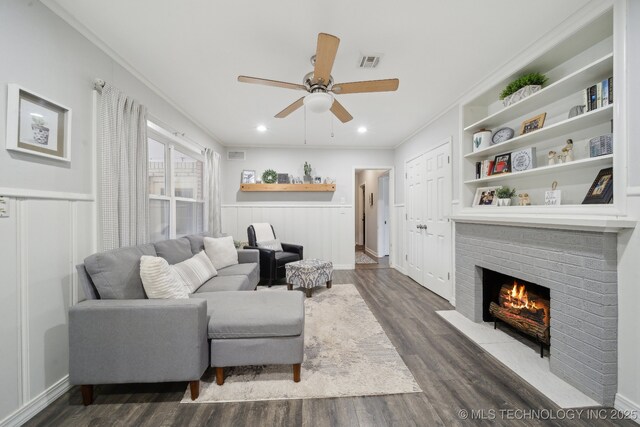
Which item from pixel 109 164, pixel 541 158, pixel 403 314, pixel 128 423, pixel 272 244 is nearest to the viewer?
pixel 128 423

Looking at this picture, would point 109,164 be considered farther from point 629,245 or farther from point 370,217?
point 370,217

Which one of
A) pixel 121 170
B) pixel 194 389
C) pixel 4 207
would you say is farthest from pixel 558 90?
pixel 4 207

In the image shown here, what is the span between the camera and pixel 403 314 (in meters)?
2.86

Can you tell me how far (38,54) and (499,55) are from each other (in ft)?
11.3

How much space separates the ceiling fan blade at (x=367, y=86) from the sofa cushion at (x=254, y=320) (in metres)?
1.75

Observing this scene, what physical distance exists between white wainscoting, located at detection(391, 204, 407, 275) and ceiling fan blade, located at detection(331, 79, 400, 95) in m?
3.11

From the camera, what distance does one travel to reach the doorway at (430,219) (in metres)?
3.31

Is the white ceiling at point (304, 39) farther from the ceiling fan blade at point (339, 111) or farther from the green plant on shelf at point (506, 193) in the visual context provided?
the green plant on shelf at point (506, 193)

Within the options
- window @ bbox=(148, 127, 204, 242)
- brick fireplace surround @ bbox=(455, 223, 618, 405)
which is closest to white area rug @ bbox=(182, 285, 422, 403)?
brick fireplace surround @ bbox=(455, 223, 618, 405)

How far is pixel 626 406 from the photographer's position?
1.44 m

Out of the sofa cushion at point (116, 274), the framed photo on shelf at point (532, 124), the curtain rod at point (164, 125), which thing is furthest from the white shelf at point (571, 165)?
the curtain rod at point (164, 125)

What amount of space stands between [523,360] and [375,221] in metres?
4.91

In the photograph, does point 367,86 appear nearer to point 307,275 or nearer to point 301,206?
point 307,275

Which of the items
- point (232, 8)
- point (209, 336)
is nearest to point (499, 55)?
point (232, 8)
